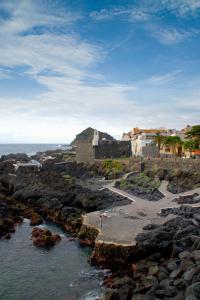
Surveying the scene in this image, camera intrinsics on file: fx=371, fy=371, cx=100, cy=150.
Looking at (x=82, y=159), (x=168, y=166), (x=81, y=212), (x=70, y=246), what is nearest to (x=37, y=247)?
(x=70, y=246)

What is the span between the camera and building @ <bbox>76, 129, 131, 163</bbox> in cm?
6975

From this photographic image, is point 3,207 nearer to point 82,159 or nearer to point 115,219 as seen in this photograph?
point 115,219

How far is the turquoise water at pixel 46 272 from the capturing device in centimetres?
1859

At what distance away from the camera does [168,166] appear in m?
51.5

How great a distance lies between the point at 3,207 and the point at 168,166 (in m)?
25.0

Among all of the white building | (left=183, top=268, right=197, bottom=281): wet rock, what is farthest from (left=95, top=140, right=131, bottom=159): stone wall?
(left=183, top=268, right=197, bottom=281): wet rock

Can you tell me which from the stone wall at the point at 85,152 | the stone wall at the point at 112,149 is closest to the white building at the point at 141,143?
the stone wall at the point at 112,149

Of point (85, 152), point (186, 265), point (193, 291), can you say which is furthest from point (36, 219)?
point (85, 152)

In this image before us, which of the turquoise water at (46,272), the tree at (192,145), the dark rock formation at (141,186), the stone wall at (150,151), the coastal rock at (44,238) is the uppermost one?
the tree at (192,145)

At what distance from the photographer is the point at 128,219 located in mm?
27531

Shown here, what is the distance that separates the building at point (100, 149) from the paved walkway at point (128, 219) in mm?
33330

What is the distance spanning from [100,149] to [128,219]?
43088mm

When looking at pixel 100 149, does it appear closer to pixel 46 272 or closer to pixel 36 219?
pixel 36 219

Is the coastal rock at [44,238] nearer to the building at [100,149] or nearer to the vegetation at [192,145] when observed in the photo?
the vegetation at [192,145]
